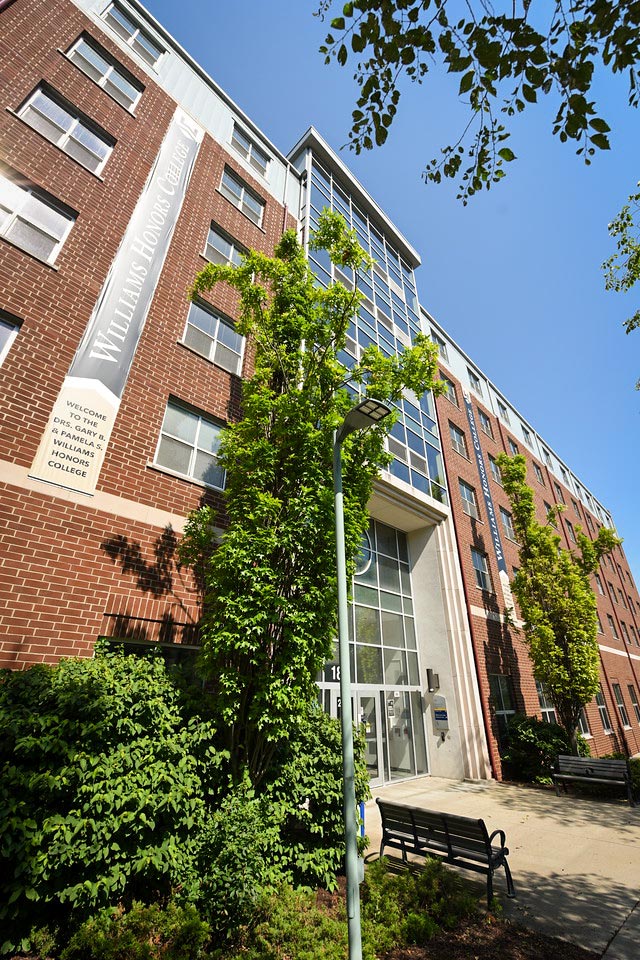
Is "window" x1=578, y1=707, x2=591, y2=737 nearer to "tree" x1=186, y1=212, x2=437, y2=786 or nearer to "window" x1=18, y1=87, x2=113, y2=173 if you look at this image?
"tree" x1=186, y1=212, x2=437, y2=786

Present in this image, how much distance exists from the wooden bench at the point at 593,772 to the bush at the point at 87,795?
10.8 metres

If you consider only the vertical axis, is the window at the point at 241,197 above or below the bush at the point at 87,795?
above

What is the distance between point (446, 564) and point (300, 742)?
1003cm

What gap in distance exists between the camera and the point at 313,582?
20.1ft

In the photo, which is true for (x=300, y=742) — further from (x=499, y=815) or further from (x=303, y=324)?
(x=303, y=324)

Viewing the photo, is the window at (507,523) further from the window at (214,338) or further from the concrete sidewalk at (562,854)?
the window at (214,338)

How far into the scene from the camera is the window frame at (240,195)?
41.1ft

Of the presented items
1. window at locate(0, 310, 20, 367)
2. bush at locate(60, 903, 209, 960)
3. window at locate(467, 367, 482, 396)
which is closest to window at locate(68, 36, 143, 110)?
window at locate(0, 310, 20, 367)

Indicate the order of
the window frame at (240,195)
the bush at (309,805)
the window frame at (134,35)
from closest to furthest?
1. the bush at (309,805)
2. the window frame at (134,35)
3. the window frame at (240,195)

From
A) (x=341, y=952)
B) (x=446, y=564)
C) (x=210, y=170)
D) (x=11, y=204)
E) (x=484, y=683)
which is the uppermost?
(x=210, y=170)

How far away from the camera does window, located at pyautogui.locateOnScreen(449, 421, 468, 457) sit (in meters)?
19.4

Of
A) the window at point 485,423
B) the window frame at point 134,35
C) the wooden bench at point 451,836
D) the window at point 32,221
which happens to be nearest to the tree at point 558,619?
the window at point 485,423

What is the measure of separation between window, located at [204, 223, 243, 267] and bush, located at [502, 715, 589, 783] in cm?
1626

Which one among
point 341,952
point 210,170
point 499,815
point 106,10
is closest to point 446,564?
point 499,815
